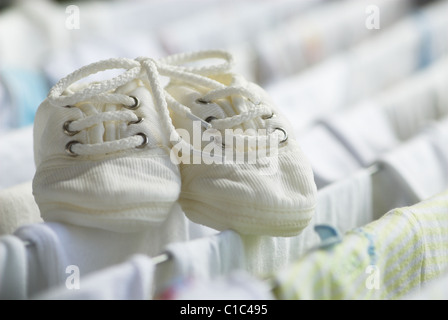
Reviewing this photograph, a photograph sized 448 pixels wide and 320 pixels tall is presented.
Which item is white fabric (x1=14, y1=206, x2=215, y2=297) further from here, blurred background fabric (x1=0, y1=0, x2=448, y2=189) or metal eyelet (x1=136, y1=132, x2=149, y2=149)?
blurred background fabric (x1=0, y1=0, x2=448, y2=189)

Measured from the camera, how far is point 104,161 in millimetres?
466

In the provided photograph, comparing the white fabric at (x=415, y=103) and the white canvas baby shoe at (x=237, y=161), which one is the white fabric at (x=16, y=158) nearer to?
the white canvas baby shoe at (x=237, y=161)

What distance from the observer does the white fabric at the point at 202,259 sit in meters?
0.43

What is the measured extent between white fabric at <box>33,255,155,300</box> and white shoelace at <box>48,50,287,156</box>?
10cm

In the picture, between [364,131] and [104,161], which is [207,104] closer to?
[104,161]

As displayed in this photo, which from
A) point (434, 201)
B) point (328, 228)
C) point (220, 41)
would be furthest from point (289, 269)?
point (220, 41)

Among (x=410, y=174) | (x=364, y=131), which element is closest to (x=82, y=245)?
(x=410, y=174)

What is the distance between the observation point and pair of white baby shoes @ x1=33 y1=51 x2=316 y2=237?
18.3 inches

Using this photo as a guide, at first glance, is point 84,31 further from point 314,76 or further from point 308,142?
point 308,142

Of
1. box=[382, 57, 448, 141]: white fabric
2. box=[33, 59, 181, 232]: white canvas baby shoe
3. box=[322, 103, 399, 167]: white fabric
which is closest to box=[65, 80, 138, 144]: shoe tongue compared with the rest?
box=[33, 59, 181, 232]: white canvas baby shoe

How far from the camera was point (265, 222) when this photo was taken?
48cm

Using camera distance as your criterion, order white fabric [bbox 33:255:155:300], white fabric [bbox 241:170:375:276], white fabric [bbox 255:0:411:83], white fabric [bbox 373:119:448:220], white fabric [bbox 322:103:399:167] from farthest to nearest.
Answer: white fabric [bbox 255:0:411:83]
white fabric [bbox 322:103:399:167]
white fabric [bbox 373:119:448:220]
white fabric [bbox 241:170:375:276]
white fabric [bbox 33:255:155:300]
